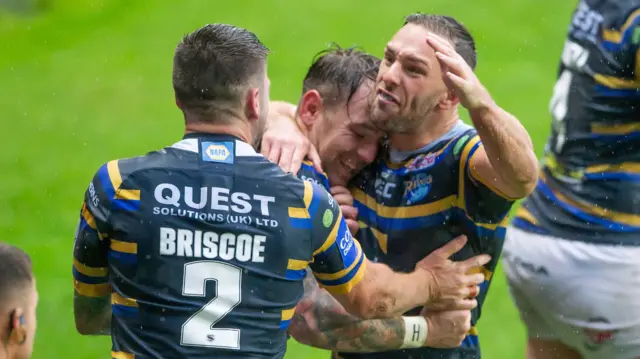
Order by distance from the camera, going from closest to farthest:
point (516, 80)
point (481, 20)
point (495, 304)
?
point (495, 304) → point (516, 80) → point (481, 20)

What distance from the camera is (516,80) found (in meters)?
10.7

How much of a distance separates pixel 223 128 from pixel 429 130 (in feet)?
3.04

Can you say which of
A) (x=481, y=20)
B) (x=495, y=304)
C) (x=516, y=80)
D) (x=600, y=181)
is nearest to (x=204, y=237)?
(x=600, y=181)

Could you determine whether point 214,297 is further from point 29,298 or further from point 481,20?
point 481,20

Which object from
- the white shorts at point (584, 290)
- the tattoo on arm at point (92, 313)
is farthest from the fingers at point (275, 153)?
the white shorts at point (584, 290)

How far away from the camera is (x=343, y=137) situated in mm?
3990

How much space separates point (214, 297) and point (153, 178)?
0.39m

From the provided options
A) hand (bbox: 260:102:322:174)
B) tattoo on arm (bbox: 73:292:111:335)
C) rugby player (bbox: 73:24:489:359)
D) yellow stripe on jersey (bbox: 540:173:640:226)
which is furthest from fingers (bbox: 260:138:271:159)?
yellow stripe on jersey (bbox: 540:173:640:226)

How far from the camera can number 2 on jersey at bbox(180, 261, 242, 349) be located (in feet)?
10.3

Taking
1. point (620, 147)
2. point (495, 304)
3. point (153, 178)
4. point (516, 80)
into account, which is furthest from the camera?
point (516, 80)

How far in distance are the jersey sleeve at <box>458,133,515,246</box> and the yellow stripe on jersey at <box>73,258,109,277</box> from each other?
1.23 meters

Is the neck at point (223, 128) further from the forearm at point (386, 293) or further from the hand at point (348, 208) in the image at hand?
the hand at point (348, 208)

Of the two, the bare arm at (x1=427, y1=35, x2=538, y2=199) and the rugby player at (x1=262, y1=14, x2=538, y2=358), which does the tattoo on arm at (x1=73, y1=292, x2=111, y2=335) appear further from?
the bare arm at (x1=427, y1=35, x2=538, y2=199)

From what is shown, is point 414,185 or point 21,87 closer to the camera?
point 414,185
